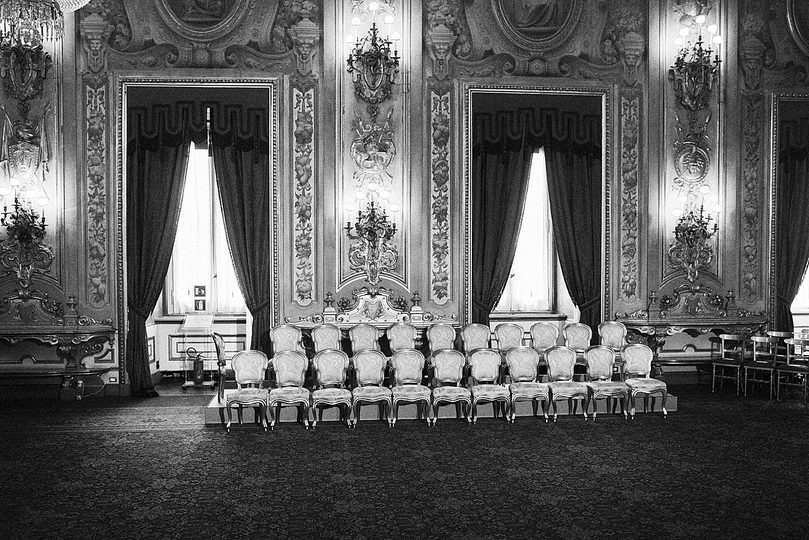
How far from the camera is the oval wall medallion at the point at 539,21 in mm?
11102

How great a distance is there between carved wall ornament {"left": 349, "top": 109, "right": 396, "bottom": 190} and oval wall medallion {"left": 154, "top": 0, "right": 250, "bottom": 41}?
2.33 meters

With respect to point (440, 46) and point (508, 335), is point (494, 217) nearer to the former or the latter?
point (508, 335)

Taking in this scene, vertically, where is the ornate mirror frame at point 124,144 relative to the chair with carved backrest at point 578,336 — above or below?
above

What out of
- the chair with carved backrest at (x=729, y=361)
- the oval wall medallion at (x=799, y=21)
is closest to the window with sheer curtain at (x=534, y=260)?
the chair with carved backrest at (x=729, y=361)

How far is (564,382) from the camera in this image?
9000mm

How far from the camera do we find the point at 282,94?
35.5 feet

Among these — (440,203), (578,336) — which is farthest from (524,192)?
(578,336)

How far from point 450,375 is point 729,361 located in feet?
15.2

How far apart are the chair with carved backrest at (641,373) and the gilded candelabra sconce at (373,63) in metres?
5.06

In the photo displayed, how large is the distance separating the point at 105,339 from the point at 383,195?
15.0ft

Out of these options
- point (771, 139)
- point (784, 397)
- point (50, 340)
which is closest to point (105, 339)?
point (50, 340)

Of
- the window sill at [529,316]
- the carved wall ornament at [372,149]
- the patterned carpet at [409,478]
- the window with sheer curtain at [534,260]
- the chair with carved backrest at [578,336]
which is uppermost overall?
the carved wall ornament at [372,149]

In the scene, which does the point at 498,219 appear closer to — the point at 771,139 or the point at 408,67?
the point at 408,67

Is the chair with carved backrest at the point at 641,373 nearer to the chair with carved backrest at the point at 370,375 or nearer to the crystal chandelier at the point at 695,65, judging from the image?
the chair with carved backrest at the point at 370,375
